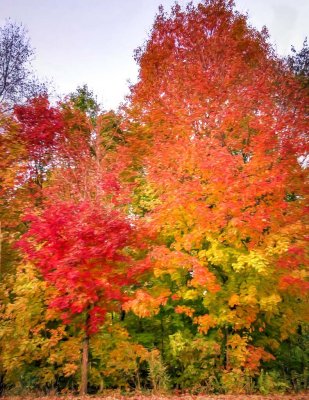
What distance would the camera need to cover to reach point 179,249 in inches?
385

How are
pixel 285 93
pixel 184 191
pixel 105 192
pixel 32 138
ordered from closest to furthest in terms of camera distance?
pixel 184 191
pixel 105 192
pixel 285 93
pixel 32 138

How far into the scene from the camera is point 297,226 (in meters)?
8.69

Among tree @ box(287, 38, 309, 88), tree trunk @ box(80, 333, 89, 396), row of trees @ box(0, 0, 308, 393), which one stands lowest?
tree trunk @ box(80, 333, 89, 396)

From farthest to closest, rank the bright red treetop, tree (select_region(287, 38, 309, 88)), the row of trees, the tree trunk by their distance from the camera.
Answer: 1. tree (select_region(287, 38, 309, 88))
2. the tree trunk
3. the row of trees
4. the bright red treetop

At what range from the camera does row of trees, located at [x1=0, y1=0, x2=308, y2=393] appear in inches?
350

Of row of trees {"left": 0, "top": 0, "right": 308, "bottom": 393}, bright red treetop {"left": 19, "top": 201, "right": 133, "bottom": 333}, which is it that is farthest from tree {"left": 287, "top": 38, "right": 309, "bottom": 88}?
bright red treetop {"left": 19, "top": 201, "right": 133, "bottom": 333}

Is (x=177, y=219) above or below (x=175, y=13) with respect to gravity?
below

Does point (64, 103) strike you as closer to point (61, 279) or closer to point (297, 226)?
point (61, 279)

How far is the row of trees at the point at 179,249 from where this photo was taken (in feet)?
29.1

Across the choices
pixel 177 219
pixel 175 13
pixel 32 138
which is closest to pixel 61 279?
pixel 177 219

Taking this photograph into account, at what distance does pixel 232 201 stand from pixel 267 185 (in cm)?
101

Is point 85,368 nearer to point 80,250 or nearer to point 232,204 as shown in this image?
point 80,250

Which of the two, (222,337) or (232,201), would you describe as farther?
(222,337)

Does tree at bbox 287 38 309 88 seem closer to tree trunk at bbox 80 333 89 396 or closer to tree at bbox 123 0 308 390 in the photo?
tree at bbox 123 0 308 390
